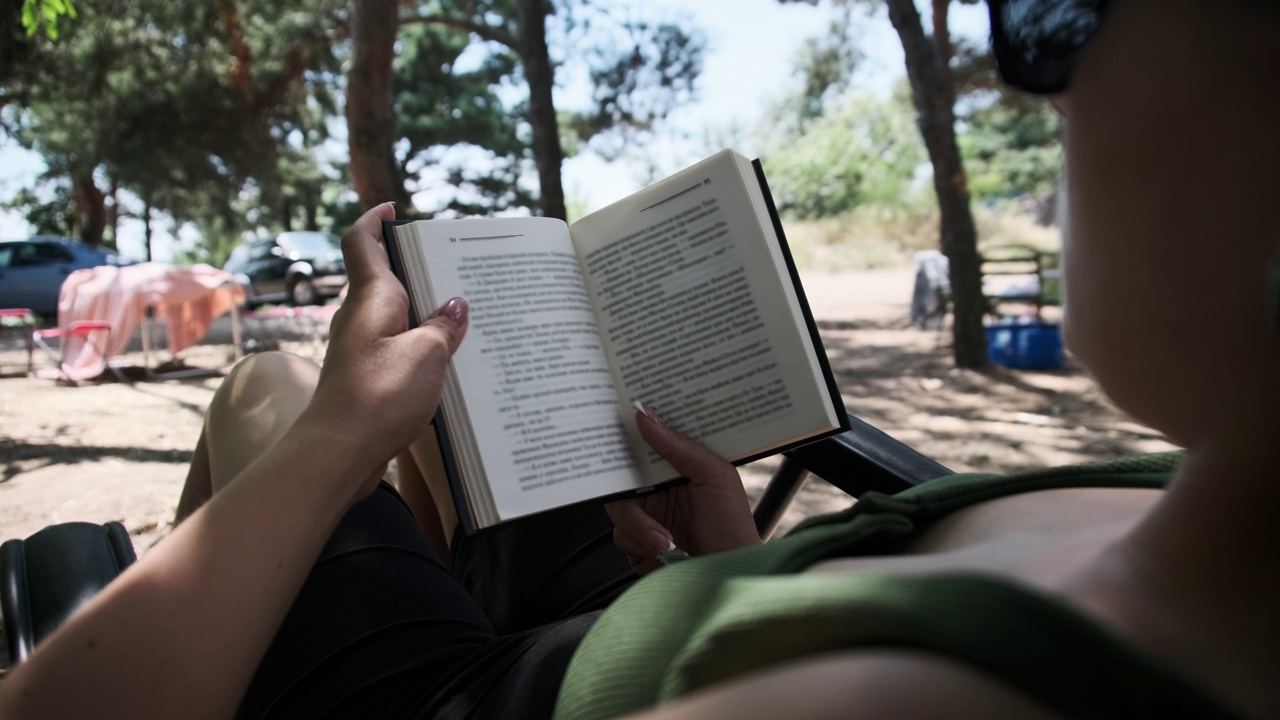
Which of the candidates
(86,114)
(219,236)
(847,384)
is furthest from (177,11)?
(219,236)

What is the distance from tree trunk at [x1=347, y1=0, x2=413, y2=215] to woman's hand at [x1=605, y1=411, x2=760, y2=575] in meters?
4.85

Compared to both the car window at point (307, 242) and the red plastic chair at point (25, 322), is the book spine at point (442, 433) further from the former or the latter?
the car window at point (307, 242)

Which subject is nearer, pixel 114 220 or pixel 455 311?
pixel 455 311

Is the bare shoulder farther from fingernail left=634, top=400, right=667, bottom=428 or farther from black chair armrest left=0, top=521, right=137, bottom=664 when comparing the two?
black chair armrest left=0, top=521, right=137, bottom=664

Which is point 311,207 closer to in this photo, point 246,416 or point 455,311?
point 246,416

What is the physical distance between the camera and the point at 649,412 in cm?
114

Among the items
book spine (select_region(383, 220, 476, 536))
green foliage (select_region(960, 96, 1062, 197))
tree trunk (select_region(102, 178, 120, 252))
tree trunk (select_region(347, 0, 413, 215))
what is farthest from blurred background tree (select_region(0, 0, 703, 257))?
green foliage (select_region(960, 96, 1062, 197))

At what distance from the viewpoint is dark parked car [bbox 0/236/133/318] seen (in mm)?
13094

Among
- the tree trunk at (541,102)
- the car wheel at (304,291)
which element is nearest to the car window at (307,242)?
the car wheel at (304,291)

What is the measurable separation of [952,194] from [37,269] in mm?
13429

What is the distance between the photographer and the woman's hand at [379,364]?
92 centimetres

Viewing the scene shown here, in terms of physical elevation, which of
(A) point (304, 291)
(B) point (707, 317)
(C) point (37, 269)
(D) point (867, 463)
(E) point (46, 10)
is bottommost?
(D) point (867, 463)

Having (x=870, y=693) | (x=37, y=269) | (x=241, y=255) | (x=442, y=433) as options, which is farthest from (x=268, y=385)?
(x=241, y=255)

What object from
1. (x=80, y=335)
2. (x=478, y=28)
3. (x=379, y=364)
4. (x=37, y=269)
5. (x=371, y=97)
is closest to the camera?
(x=379, y=364)
